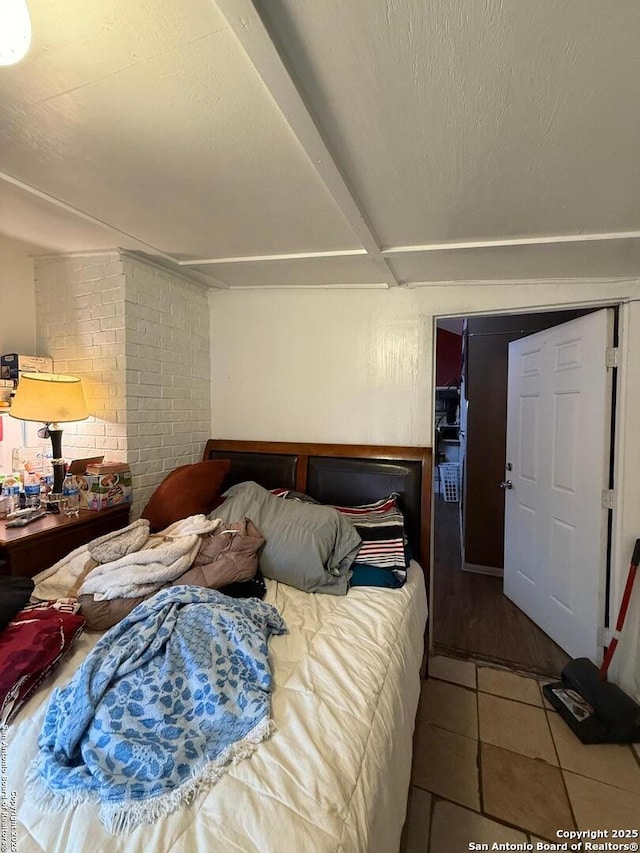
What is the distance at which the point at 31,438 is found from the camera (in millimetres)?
2260

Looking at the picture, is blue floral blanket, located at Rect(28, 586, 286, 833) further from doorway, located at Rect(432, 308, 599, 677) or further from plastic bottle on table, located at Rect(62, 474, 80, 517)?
doorway, located at Rect(432, 308, 599, 677)

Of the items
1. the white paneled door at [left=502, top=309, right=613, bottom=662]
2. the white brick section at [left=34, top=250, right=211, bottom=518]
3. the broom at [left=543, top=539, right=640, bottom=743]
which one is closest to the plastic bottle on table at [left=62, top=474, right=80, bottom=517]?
the white brick section at [left=34, top=250, right=211, bottom=518]

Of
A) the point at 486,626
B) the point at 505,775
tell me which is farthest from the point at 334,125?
the point at 486,626

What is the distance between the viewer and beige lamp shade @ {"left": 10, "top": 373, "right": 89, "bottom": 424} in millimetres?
1874

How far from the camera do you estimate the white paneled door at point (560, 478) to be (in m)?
2.24

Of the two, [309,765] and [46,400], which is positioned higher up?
[46,400]

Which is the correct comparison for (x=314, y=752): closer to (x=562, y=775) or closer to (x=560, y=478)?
(x=562, y=775)

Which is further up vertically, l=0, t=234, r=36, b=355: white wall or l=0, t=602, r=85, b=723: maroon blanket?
l=0, t=234, r=36, b=355: white wall

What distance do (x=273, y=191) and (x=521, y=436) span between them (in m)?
2.44

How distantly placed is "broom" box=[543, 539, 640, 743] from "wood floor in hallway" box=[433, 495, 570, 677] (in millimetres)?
264

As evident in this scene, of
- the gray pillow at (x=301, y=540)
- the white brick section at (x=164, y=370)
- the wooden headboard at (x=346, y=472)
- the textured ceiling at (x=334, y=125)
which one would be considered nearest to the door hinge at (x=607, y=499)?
the wooden headboard at (x=346, y=472)

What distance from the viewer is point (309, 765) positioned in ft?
3.03

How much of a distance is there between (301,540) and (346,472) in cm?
72

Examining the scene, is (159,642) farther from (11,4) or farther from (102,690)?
(11,4)
